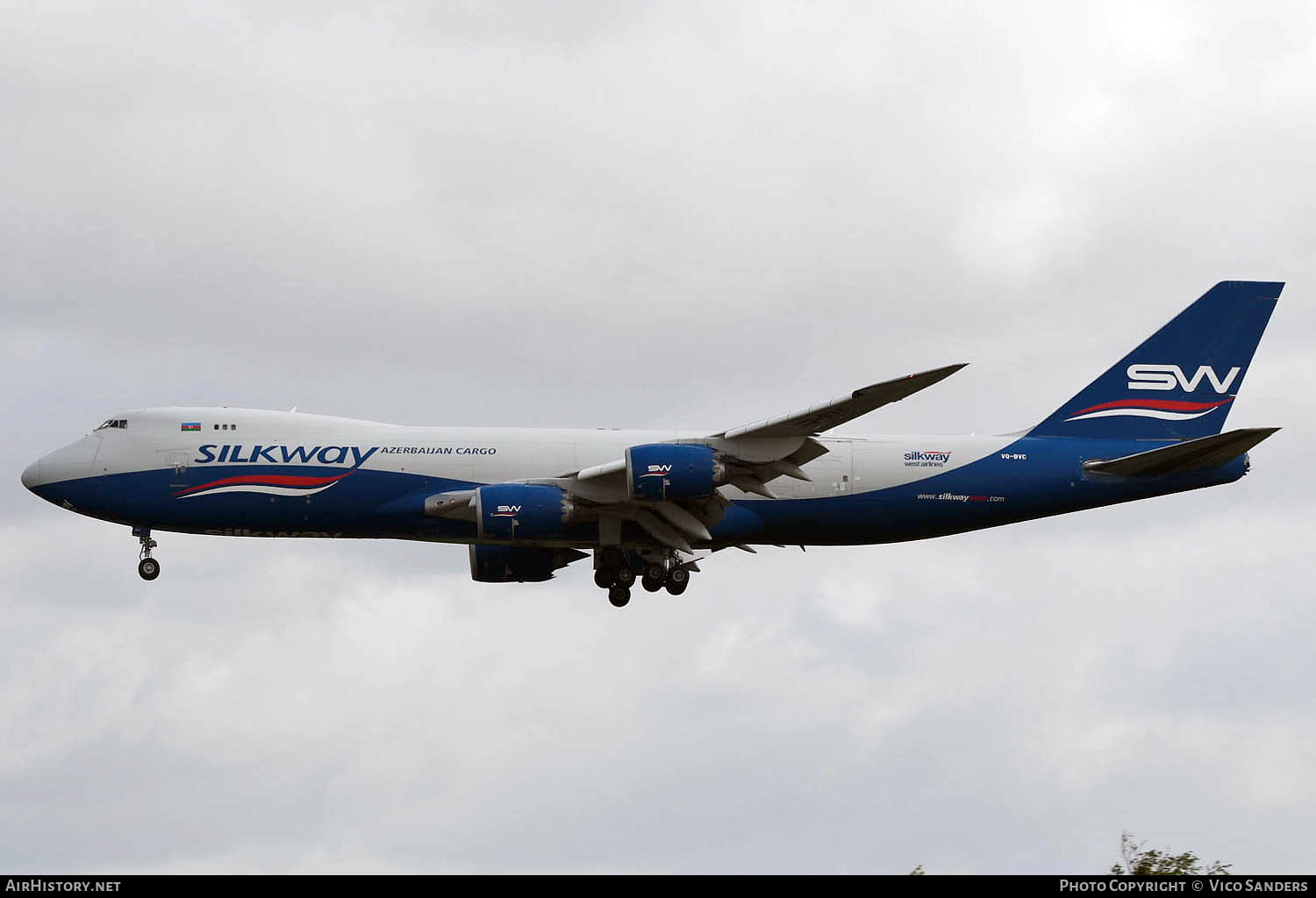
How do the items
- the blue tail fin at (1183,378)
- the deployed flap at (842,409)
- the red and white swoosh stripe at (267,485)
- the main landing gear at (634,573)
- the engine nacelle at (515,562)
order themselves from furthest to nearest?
the engine nacelle at (515,562) → the blue tail fin at (1183,378) → the main landing gear at (634,573) → the red and white swoosh stripe at (267,485) → the deployed flap at (842,409)

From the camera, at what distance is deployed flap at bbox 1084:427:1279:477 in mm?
49875

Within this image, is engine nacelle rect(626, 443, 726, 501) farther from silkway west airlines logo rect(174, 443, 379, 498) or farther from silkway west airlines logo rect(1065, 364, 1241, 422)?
silkway west airlines logo rect(1065, 364, 1241, 422)

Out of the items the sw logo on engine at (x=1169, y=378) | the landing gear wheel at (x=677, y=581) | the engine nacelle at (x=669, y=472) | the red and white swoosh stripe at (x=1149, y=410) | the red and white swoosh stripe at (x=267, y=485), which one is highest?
the sw logo on engine at (x=1169, y=378)

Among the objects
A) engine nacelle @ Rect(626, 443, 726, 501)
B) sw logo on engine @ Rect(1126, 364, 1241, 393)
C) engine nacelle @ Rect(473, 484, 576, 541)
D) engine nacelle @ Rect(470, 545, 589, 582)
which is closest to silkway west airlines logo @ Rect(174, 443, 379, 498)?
engine nacelle @ Rect(473, 484, 576, 541)

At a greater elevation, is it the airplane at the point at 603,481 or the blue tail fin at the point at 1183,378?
the blue tail fin at the point at 1183,378

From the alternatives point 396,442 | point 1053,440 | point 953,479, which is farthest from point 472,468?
point 1053,440

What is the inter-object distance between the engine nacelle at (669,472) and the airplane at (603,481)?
46 mm

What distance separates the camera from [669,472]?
4709cm

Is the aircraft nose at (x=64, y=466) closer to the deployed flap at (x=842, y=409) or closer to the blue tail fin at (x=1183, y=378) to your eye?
the deployed flap at (x=842, y=409)

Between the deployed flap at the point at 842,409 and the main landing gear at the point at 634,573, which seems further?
the main landing gear at the point at 634,573

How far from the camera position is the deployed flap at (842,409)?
43.4m

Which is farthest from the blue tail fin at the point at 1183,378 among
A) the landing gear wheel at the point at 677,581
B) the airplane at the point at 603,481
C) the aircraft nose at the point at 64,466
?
the aircraft nose at the point at 64,466
